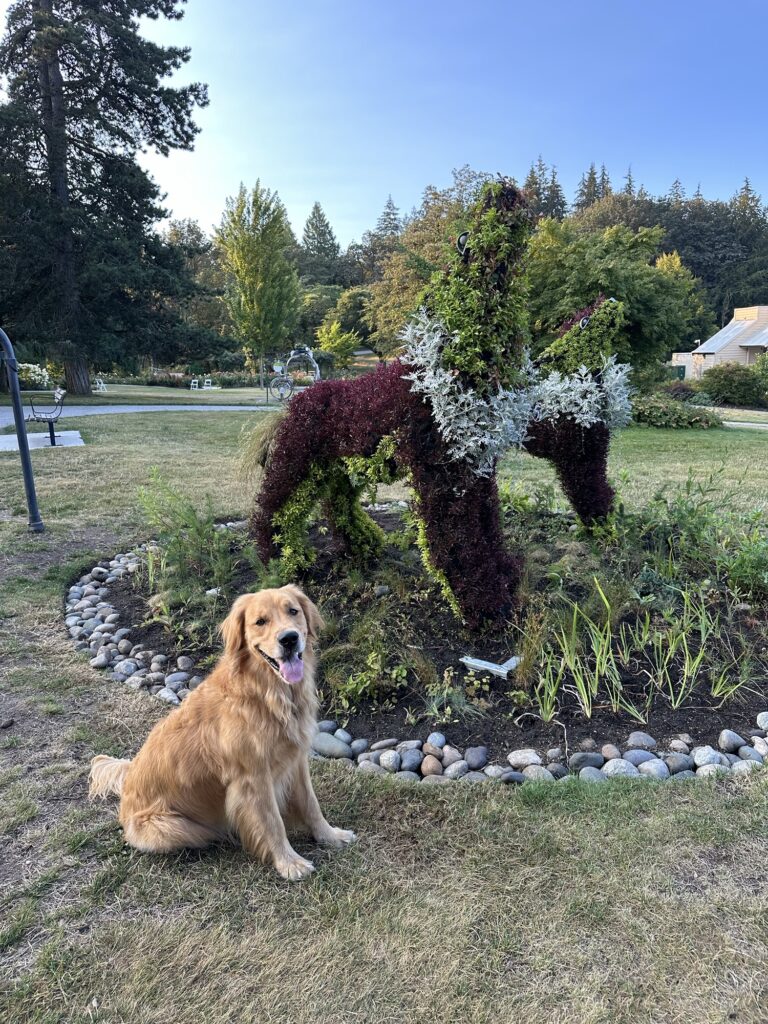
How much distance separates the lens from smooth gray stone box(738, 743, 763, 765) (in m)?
3.03

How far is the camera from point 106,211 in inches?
901

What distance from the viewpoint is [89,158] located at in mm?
22578

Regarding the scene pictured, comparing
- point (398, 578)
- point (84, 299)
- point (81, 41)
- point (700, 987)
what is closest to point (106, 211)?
point (84, 299)

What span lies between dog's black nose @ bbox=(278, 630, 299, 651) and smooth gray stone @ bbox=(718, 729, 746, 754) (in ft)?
7.80

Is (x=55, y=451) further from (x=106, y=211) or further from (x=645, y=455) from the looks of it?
(x=106, y=211)

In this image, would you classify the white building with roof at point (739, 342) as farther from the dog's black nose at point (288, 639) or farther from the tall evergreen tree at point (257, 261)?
the dog's black nose at point (288, 639)

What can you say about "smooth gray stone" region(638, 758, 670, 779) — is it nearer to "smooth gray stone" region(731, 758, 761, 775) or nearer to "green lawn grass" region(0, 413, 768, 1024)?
"green lawn grass" region(0, 413, 768, 1024)

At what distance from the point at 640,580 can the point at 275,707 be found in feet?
10.4

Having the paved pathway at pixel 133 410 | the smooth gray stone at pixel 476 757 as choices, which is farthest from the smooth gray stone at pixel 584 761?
the paved pathway at pixel 133 410

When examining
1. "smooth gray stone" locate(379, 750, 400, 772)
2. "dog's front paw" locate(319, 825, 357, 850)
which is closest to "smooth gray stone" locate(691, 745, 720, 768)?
"smooth gray stone" locate(379, 750, 400, 772)

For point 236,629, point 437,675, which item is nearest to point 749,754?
point 437,675

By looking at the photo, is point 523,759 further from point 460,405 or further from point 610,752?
point 460,405

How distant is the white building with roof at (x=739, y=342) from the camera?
40531 mm

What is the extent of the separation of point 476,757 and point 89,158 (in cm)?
2686
